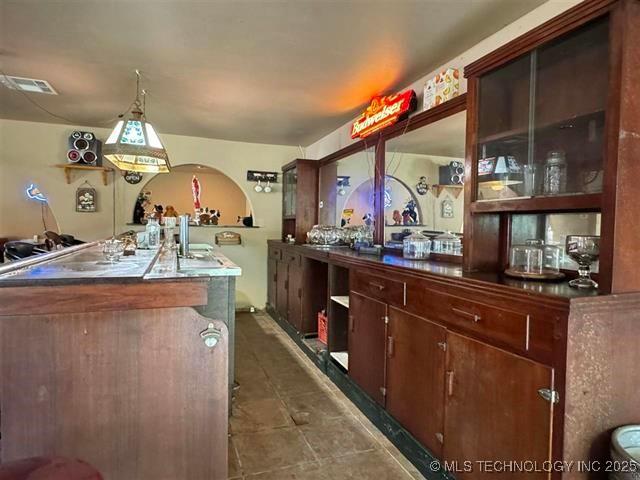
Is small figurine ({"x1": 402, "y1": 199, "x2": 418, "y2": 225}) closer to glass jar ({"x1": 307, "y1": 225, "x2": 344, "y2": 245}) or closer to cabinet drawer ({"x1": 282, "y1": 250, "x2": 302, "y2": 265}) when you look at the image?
glass jar ({"x1": 307, "y1": 225, "x2": 344, "y2": 245})

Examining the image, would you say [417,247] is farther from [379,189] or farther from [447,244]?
[379,189]

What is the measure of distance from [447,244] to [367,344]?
0.85 meters

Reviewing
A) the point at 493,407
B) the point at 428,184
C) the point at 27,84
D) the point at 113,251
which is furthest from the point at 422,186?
the point at 27,84

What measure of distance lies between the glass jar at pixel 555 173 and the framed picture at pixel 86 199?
4783 millimetres

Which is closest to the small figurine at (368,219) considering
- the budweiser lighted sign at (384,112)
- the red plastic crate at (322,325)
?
the budweiser lighted sign at (384,112)

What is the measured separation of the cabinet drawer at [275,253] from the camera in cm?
473

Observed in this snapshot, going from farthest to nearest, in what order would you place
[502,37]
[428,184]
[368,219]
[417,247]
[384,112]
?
1. [368,219]
2. [384,112]
3. [428,184]
4. [417,247]
5. [502,37]

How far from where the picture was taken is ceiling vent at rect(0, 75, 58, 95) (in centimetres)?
307

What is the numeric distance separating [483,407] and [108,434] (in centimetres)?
147

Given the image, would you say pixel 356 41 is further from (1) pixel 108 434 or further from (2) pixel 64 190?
(2) pixel 64 190

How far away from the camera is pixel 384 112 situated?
3084mm

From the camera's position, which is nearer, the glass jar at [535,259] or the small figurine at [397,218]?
the glass jar at [535,259]

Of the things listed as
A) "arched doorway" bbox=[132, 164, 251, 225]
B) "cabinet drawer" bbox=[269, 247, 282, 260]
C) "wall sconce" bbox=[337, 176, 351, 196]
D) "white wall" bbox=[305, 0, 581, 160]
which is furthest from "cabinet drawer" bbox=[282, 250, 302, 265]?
"arched doorway" bbox=[132, 164, 251, 225]

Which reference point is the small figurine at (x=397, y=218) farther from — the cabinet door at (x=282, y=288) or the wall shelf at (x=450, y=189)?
the cabinet door at (x=282, y=288)
